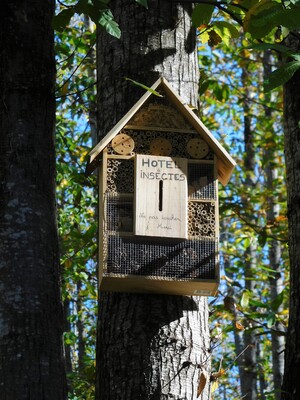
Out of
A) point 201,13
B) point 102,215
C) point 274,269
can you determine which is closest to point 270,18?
point 201,13

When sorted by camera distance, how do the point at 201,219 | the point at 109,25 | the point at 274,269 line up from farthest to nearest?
1. the point at 274,269
2. the point at 201,219
3. the point at 109,25

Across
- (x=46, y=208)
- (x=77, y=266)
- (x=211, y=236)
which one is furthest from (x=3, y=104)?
(x=77, y=266)

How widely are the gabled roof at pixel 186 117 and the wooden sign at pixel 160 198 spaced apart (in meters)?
0.16

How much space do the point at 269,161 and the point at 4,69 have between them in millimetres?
9136

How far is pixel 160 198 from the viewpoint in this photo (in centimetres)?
341

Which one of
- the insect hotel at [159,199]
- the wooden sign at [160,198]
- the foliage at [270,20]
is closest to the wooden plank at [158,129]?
→ the insect hotel at [159,199]

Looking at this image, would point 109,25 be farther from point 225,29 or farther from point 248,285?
point 248,285

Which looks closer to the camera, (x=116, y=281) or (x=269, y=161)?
(x=116, y=281)

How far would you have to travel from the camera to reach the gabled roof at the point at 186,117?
341 cm

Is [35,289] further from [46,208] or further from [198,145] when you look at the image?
[198,145]

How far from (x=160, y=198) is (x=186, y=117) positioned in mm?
409

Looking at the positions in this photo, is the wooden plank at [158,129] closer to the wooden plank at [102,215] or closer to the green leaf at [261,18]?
the wooden plank at [102,215]

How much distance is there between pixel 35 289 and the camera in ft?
9.45

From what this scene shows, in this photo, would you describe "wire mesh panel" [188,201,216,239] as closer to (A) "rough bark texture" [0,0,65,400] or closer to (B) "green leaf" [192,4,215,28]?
(A) "rough bark texture" [0,0,65,400]
